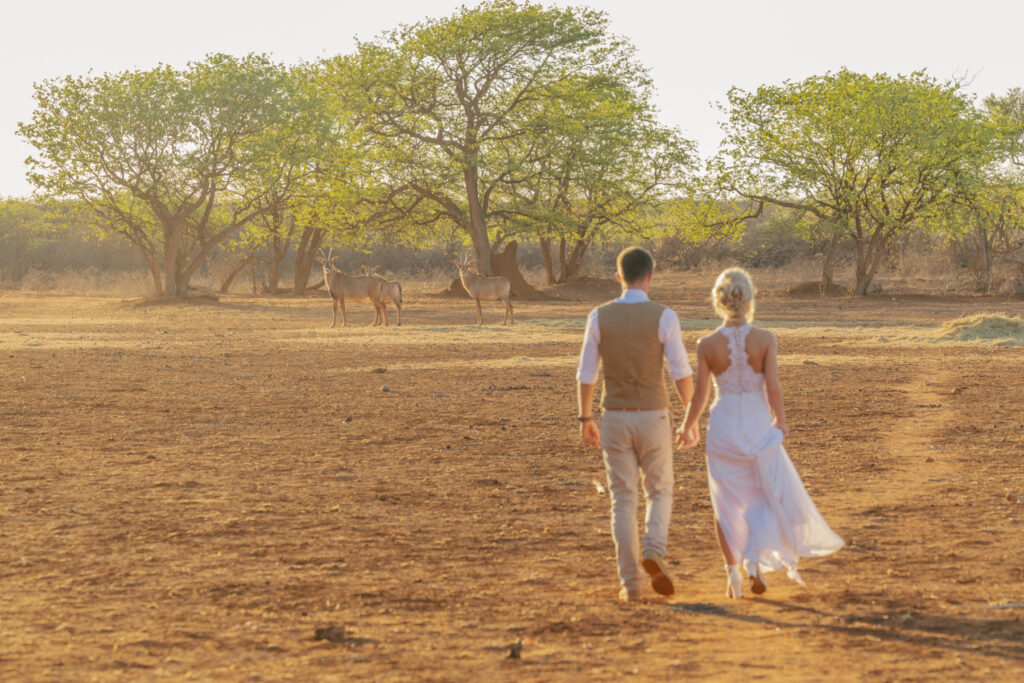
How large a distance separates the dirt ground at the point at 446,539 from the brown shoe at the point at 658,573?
113 mm

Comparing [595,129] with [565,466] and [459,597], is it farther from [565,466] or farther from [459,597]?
[459,597]

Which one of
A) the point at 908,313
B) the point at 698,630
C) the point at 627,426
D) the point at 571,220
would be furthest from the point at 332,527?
the point at 571,220

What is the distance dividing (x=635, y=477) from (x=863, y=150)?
126 ft

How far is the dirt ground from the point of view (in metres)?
5.11

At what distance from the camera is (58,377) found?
18312mm

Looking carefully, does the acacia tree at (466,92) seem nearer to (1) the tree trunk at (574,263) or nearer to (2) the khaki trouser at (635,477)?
(1) the tree trunk at (574,263)

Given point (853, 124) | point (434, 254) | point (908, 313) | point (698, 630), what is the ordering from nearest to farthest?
point (698, 630) → point (908, 313) → point (853, 124) → point (434, 254)

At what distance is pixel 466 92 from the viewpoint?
4275 centimetres

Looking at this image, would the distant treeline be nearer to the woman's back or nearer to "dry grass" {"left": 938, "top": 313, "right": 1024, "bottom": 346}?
"dry grass" {"left": 938, "top": 313, "right": 1024, "bottom": 346}

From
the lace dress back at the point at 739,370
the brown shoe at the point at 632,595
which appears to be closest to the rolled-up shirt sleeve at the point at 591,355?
the lace dress back at the point at 739,370

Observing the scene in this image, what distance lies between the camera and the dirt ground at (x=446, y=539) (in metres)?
5.11

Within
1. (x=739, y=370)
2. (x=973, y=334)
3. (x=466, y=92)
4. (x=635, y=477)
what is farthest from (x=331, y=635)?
(x=466, y=92)

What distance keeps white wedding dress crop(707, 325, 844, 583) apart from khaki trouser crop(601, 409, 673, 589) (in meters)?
0.26

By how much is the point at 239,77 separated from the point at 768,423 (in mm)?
40527
